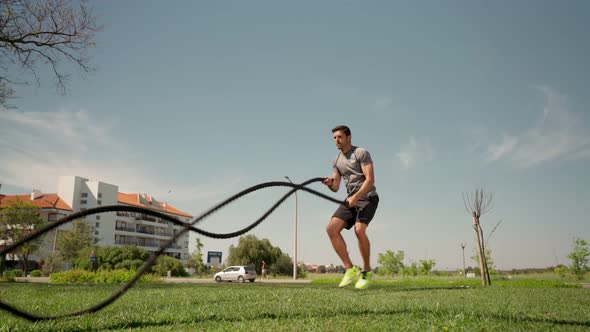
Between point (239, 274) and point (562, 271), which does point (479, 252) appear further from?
point (239, 274)

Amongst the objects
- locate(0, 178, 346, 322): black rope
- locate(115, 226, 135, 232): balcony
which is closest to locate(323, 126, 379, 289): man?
locate(0, 178, 346, 322): black rope

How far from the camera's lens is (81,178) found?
Answer: 296 feet

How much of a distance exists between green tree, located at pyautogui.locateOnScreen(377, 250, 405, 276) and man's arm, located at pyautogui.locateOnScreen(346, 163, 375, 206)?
32838 millimetres

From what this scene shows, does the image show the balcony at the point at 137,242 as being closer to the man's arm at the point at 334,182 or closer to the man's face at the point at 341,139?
the man's arm at the point at 334,182

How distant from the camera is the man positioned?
602 cm

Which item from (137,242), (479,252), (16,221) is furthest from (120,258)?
(137,242)

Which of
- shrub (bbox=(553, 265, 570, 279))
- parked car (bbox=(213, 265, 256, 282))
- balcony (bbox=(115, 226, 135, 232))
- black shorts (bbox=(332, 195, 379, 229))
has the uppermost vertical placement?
balcony (bbox=(115, 226, 135, 232))

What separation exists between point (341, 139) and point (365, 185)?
82 cm

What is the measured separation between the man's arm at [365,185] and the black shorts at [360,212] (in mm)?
141

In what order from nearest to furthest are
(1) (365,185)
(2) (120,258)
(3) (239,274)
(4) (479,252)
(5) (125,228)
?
(1) (365,185), (4) (479,252), (3) (239,274), (2) (120,258), (5) (125,228)

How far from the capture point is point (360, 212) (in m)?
6.04

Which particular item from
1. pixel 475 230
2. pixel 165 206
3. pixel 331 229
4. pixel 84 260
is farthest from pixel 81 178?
pixel 331 229

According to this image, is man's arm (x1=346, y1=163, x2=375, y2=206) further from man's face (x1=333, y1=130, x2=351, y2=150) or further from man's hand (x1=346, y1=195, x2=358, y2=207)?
man's face (x1=333, y1=130, x2=351, y2=150)

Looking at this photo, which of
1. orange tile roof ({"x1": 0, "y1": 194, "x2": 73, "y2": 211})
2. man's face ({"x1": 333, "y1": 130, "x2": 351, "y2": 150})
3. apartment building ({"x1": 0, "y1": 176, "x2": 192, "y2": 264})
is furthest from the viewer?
apartment building ({"x1": 0, "y1": 176, "x2": 192, "y2": 264})
